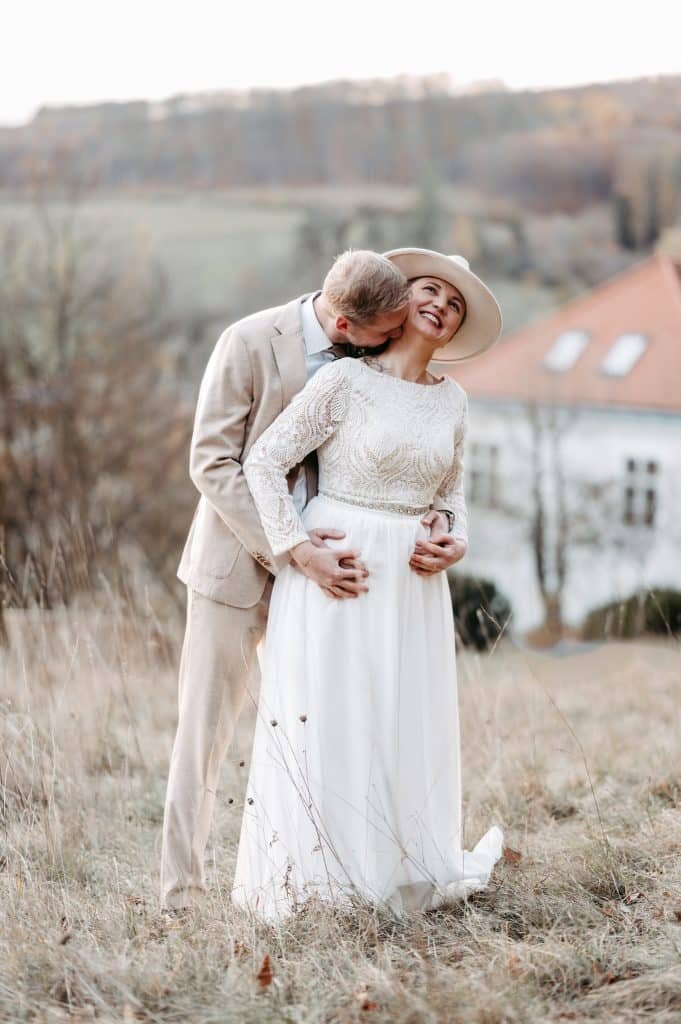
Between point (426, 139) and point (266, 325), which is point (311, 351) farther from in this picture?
point (426, 139)

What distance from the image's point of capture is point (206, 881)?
3.33m

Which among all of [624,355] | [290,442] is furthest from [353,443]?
[624,355]

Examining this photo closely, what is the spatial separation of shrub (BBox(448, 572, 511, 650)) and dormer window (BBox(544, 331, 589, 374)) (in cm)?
980

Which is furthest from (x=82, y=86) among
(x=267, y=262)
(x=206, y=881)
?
(x=206, y=881)

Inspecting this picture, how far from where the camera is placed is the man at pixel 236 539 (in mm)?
2830

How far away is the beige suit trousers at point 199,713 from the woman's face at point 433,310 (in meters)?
0.82

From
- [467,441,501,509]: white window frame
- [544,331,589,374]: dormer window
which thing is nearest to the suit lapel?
[467,441,501,509]: white window frame

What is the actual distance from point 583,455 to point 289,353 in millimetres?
27570

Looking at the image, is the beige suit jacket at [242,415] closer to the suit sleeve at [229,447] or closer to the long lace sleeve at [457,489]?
the suit sleeve at [229,447]

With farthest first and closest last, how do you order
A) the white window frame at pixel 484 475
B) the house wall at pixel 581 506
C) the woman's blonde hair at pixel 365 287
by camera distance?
the white window frame at pixel 484 475, the house wall at pixel 581 506, the woman's blonde hair at pixel 365 287

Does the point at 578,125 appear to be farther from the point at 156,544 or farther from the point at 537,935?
the point at 537,935

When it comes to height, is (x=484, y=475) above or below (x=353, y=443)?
below

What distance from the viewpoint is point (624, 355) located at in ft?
99.7

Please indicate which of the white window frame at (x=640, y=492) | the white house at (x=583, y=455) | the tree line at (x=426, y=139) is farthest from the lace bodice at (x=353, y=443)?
the tree line at (x=426, y=139)
